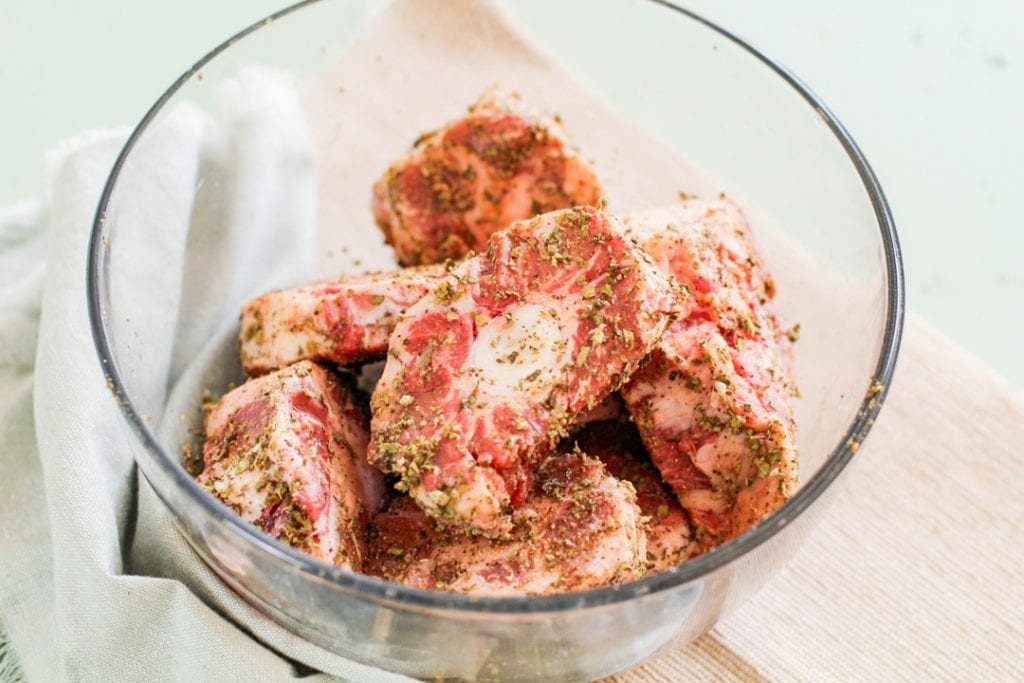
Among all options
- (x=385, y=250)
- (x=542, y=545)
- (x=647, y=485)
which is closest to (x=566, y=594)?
(x=542, y=545)

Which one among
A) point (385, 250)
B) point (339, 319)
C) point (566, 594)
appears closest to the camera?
point (566, 594)

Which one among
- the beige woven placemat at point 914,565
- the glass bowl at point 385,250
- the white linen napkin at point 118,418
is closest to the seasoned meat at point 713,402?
the glass bowl at point 385,250

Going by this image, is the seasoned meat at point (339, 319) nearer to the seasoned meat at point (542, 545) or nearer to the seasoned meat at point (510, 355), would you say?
the seasoned meat at point (510, 355)

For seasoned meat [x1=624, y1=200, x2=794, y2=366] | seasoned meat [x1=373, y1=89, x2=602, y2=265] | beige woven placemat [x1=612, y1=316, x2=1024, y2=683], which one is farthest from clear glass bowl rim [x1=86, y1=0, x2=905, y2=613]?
seasoned meat [x1=373, y1=89, x2=602, y2=265]

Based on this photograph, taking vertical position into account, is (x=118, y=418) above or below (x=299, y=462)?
below

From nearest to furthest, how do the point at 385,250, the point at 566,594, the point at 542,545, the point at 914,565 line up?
the point at 566,594
the point at 542,545
the point at 914,565
the point at 385,250

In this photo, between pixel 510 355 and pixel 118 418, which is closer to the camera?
pixel 510 355

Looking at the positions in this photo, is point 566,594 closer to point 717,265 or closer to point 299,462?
point 299,462

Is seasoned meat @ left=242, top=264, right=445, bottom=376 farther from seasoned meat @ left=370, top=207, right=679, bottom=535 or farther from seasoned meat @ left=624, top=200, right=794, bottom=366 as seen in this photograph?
seasoned meat @ left=624, top=200, right=794, bottom=366

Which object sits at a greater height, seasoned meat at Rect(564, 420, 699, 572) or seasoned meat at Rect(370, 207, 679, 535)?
seasoned meat at Rect(370, 207, 679, 535)
